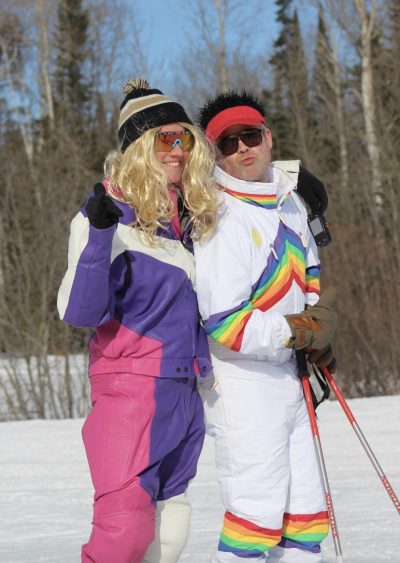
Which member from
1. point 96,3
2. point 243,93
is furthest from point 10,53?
point 243,93

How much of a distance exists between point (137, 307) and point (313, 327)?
0.58 meters

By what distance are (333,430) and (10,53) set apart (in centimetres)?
2206

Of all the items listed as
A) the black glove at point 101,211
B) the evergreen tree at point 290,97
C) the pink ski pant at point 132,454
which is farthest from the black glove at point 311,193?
the evergreen tree at point 290,97

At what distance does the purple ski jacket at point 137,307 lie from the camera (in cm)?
257

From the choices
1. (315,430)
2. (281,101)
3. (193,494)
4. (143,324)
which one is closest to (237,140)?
(143,324)

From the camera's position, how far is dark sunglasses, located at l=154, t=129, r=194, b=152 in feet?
9.32

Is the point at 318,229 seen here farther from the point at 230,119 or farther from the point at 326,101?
the point at 326,101

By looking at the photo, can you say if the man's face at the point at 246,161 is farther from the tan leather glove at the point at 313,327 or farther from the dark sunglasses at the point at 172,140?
the tan leather glove at the point at 313,327

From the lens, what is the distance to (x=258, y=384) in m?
→ 2.90

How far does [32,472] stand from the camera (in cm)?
630

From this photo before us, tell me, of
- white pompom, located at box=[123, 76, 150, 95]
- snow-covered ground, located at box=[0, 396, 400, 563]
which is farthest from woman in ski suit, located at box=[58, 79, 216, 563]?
snow-covered ground, located at box=[0, 396, 400, 563]

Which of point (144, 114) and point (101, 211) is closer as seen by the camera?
point (101, 211)

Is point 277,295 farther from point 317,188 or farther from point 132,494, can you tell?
point 132,494

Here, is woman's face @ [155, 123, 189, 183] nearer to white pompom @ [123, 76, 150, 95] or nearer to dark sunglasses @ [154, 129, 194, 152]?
dark sunglasses @ [154, 129, 194, 152]
